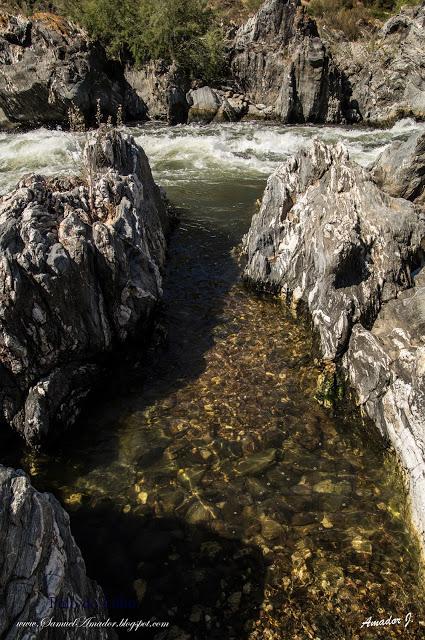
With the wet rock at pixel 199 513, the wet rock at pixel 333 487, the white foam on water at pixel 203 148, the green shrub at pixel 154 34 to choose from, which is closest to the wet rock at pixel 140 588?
the wet rock at pixel 199 513

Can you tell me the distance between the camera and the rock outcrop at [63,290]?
21.1 feet

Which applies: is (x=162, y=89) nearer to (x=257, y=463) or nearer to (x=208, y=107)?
(x=208, y=107)

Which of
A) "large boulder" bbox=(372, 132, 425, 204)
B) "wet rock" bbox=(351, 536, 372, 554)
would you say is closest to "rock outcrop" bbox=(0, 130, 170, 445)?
"wet rock" bbox=(351, 536, 372, 554)

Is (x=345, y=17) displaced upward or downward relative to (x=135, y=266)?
upward

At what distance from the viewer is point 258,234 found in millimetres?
10539

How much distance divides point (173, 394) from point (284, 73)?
3337cm

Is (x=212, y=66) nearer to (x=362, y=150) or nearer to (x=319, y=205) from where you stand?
(x=362, y=150)

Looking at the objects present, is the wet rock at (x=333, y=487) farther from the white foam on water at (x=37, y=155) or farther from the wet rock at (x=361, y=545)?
the white foam on water at (x=37, y=155)

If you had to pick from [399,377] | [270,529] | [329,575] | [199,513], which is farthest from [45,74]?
[329,575]

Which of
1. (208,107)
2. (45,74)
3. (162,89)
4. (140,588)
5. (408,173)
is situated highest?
(45,74)

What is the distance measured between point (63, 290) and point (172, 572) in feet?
14.5

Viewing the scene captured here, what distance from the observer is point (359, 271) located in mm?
8070

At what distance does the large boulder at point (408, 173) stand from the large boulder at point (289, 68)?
22931mm

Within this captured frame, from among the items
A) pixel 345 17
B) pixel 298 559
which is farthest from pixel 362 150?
pixel 345 17
